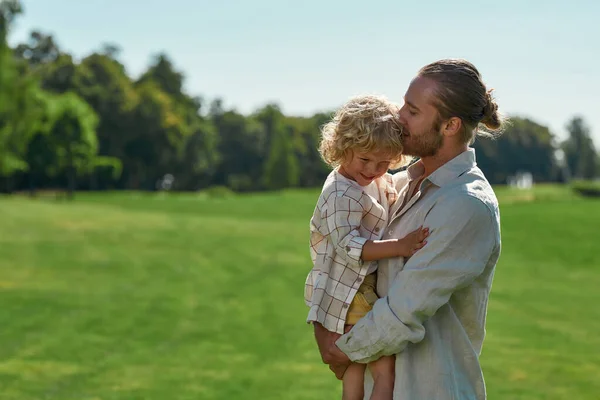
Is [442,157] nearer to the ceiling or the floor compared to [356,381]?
nearer to the ceiling

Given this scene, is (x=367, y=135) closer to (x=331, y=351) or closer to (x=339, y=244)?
(x=339, y=244)

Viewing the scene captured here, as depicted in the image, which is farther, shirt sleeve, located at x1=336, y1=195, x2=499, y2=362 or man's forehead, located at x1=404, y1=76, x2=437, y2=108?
man's forehead, located at x1=404, y1=76, x2=437, y2=108

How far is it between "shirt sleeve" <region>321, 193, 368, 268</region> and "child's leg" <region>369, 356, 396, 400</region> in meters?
0.35

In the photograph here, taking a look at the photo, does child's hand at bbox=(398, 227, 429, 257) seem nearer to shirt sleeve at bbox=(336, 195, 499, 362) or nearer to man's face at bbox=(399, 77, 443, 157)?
shirt sleeve at bbox=(336, 195, 499, 362)

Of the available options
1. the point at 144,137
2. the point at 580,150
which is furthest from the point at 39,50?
the point at 580,150

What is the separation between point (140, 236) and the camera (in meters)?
25.9

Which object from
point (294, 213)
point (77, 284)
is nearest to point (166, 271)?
point (77, 284)

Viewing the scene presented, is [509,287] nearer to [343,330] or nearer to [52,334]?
[52,334]

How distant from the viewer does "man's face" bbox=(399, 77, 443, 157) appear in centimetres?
299

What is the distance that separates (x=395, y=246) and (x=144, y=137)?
242ft

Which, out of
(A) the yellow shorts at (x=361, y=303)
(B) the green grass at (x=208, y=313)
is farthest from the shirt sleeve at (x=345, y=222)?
(B) the green grass at (x=208, y=313)

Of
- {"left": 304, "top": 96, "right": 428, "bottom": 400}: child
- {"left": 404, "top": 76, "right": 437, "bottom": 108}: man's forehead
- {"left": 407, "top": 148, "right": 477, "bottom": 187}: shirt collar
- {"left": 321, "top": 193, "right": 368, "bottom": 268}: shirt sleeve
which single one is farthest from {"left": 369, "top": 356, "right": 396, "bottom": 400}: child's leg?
{"left": 404, "top": 76, "right": 437, "bottom": 108}: man's forehead

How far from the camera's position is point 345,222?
3189 mm

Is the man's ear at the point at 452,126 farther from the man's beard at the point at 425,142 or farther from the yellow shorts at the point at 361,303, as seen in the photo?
the yellow shorts at the point at 361,303
